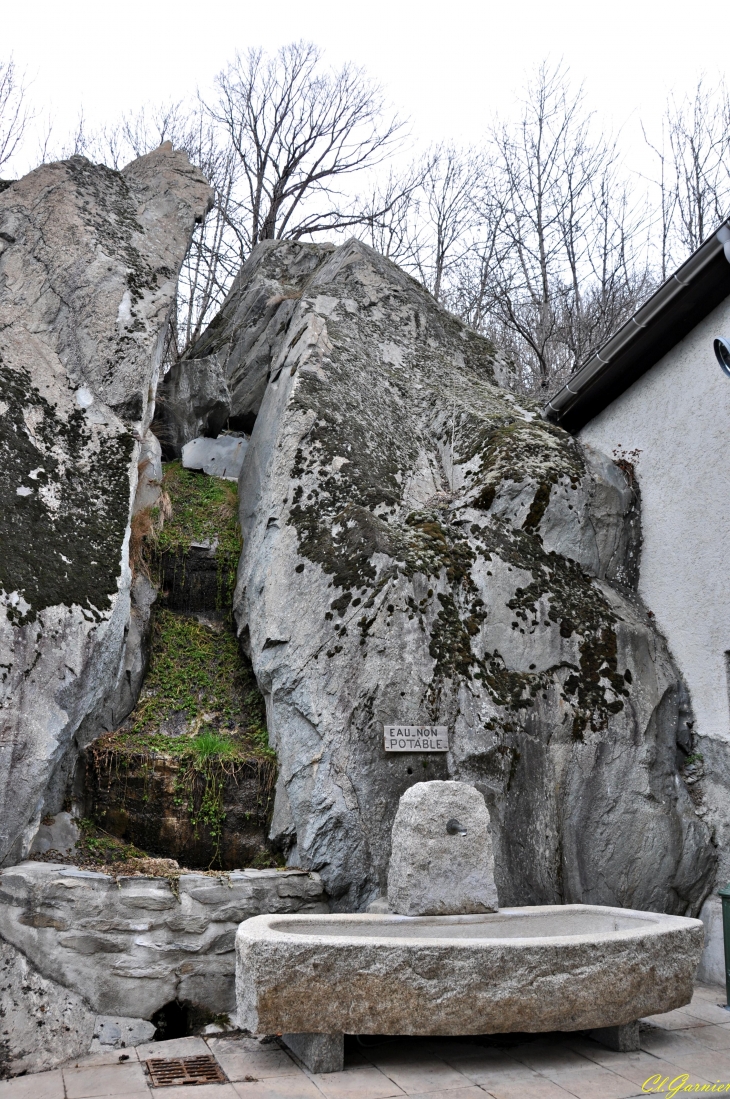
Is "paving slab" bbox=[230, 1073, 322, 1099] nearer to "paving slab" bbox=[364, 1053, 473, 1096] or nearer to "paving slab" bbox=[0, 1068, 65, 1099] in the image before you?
"paving slab" bbox=[364, 1053, 473, 1096]

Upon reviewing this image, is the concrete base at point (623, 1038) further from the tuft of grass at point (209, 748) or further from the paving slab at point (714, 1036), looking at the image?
the tuft of grass at point (209, 748)

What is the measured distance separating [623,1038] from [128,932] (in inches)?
119

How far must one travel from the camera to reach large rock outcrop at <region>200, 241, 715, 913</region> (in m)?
6.00

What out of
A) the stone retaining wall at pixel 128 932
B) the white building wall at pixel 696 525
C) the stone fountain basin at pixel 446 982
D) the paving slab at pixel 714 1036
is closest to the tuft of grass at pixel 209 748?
the stone retaining wall at pixel 128 932

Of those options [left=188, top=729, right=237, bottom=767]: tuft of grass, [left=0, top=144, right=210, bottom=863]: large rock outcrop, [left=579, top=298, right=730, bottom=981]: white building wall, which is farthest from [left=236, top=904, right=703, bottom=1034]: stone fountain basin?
[left=579, top=298, right=730, bottom=981]: white building wall

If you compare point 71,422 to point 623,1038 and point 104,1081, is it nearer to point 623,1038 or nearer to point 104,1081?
point 104,1081

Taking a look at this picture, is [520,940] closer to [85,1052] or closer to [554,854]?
[554,854]

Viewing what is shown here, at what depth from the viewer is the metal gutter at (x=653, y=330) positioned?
22.2 feet

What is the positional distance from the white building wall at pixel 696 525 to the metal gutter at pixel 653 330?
0.12 meters

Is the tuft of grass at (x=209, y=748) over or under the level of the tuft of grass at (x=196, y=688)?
under

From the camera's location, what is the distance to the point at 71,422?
727 cm

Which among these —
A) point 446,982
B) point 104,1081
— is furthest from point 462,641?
point 104,1081

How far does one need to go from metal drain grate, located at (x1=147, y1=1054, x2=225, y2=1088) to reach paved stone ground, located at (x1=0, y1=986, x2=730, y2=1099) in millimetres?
52

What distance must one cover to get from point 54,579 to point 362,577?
8.00ft
